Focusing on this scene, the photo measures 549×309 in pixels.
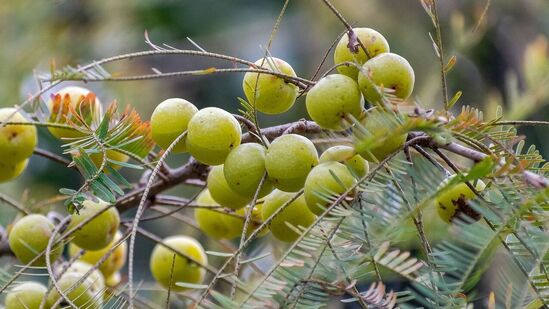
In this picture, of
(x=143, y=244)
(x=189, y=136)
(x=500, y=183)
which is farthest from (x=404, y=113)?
(x=143, y=244)

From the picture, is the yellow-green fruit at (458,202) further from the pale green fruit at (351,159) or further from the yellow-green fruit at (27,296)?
the yellow-green fruit at (27,296)

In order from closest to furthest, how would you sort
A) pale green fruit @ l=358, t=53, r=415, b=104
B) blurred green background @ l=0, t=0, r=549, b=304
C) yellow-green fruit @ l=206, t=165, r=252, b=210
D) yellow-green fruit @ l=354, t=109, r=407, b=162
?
yellow-green fruit @ l=354, t=109, r=407, b=162 < pale green fruit @ l=358, t=53, r=415, b=104 < yellow-green fruit @ l=206, t=165, r=252, b=210 < blurred green background @ l=0, t=0, r=549, b=304

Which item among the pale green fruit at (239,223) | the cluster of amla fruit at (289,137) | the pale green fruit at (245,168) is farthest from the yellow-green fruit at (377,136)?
the pale green fruit at (239,223)

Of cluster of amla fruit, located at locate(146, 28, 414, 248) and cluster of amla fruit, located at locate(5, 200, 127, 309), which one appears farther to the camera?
cluster of amla fruit, located at locate(5, 200, 127, 309)

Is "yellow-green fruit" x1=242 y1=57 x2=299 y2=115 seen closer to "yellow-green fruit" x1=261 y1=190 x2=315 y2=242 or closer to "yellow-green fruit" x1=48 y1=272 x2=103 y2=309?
"yellow-green fruit" x1=261 y1=190 x2=315 y2=242

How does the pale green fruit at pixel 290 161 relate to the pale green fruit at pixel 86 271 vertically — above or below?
above

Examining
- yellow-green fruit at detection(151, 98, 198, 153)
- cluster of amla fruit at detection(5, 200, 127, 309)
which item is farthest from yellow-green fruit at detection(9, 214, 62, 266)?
yellow-green fruit at detection(151, 98, 198, 153)

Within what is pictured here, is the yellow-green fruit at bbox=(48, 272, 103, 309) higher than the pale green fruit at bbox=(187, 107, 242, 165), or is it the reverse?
the pale green fruit at bbox=(187, 107, 242, 165)
